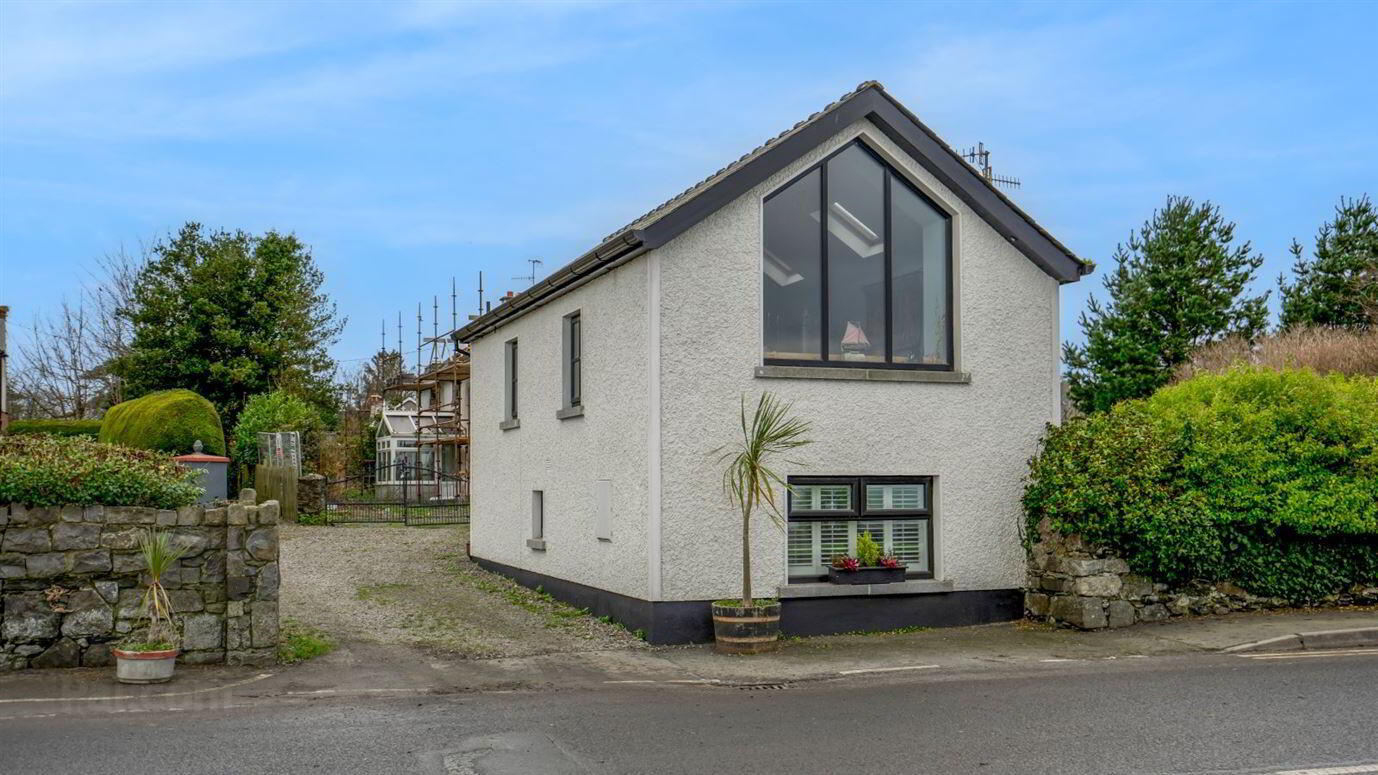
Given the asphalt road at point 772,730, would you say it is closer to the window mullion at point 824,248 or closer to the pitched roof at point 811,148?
the window mullion at point 824,248

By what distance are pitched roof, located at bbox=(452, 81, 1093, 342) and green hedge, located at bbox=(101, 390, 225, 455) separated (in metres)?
13.9

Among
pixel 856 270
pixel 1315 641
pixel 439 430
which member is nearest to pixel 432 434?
pixel 439 430

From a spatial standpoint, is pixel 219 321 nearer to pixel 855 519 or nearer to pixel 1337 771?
pixel 855 519

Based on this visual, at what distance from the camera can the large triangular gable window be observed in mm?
13984

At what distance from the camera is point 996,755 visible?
7.85 metres

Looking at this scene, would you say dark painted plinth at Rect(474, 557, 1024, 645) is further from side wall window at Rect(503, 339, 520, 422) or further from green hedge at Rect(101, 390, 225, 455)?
green hedge at Rect(101, 390, 225, 455)

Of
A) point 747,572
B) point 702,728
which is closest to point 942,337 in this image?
point 747,572

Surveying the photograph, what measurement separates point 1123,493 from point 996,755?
6.81 meters

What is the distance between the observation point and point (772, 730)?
8.73 metres

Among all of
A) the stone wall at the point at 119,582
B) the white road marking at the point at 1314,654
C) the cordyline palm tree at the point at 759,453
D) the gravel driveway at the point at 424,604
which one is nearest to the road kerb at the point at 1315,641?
the white road marking at the point at 1314,654

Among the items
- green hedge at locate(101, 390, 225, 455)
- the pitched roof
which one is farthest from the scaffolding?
the pitched roof

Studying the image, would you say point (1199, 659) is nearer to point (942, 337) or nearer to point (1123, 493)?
point (1123, 493)

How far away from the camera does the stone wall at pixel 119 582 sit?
11.0 meters

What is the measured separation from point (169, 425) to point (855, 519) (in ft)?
58.9
